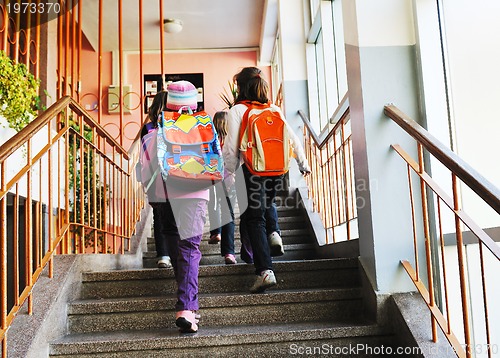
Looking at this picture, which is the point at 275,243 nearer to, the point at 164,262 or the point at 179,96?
the point at 164,262

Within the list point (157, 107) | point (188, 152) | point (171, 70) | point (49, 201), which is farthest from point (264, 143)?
point (171, 70)

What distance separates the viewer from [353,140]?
296 centimetres

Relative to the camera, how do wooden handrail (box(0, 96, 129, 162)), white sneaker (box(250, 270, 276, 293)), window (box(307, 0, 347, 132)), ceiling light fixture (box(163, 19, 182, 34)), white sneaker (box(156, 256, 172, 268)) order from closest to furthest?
wooden handrail (box(0, 96, 129, 162)) → white sneaker (box(250, 270, 276, 293)) → white sneaker (box(156, 256, 172, 268)) → window (box(307, 0, 347, 132)) → ceiling light fixture (box(163, 19, 182, 34))

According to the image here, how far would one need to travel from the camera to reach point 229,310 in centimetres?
272

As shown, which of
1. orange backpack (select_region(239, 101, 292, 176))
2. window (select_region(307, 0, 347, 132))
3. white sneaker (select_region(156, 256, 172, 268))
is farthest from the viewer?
window (select_region(307, 0, 347, 132))

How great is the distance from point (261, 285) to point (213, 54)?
22.0 ft

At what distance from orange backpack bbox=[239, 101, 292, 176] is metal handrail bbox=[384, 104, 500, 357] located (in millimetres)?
579

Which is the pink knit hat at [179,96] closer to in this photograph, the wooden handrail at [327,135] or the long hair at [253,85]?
the long hair at [253,85]

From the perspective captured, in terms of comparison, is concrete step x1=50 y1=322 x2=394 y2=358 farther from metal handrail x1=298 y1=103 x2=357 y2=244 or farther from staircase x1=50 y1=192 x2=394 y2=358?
metal handrail x1=298 y1=103 x2=357 y2=244

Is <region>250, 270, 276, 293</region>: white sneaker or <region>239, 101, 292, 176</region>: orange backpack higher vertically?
<region>239, 101, 292, 176</region>: orange backpack

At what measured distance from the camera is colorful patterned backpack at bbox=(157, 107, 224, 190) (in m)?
2.58

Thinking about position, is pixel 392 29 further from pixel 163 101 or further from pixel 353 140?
pixel 163 101

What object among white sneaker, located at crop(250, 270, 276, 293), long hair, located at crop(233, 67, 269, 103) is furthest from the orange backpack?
white sneaker, located at crop(250, 270, 276, 293)

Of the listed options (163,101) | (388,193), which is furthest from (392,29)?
(163,101)
